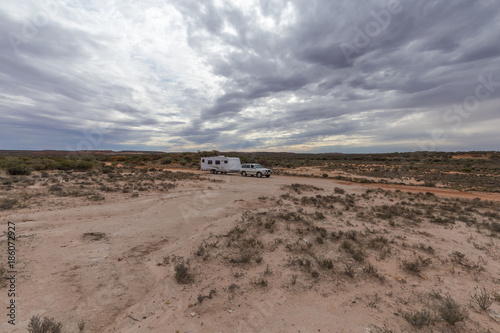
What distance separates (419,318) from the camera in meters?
3.52

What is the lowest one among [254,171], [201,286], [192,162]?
[201,286]

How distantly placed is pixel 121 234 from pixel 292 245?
5.92 m

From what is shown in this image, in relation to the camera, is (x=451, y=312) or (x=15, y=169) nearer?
(x=451, y=312)

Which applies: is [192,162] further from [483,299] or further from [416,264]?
[483,299]

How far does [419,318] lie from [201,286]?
4.07 metres

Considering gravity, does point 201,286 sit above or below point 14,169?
below

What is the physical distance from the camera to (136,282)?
4855mm

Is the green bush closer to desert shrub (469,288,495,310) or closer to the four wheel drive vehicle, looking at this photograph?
the four wheel drive vehicle

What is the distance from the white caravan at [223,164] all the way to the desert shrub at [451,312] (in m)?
26.3

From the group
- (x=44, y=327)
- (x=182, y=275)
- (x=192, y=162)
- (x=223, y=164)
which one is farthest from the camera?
(x=192, y=162)

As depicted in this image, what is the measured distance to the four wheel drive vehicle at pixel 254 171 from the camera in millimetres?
26562

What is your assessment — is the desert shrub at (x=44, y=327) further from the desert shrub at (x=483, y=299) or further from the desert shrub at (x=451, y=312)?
the desert shrub at (x=483, y=299)

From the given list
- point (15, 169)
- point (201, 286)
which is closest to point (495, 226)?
point (201, 286)

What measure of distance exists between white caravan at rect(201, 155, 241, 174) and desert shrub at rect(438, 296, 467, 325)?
26289 millimetres
